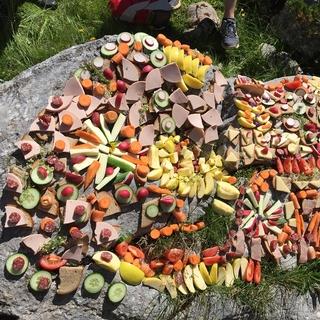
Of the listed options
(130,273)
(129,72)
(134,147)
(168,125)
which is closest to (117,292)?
(130,273)

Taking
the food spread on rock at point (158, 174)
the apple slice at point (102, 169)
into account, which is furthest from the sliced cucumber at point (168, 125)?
the apple slice at point (102, 169)

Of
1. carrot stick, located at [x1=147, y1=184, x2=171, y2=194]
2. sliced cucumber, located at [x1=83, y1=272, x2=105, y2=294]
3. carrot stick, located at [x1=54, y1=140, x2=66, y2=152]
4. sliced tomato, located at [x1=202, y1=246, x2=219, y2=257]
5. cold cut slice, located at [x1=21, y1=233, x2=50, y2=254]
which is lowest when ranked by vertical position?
sliced cucumber, located at [x1=83, y1=272, x2=105, y2=294]

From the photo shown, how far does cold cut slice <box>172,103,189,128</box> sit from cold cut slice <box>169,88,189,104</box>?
40mm

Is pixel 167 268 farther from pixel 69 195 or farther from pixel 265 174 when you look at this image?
pixel 265 174

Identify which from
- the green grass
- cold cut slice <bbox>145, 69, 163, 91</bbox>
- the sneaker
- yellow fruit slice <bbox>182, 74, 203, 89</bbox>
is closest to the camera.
→ cold cut slice <bbox>145, 69, 163, 91</bbox>

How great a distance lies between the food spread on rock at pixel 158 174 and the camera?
3799mm

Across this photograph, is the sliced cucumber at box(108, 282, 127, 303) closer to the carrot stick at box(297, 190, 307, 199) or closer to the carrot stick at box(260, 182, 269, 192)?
the carrot stick at box(260, 182, 269, 192)

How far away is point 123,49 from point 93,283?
1.86m

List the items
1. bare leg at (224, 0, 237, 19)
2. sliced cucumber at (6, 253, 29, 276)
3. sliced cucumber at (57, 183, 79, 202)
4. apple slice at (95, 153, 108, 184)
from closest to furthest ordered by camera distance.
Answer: sliced cucumber at (6, 253, 29, 276)
sliced cucumber at (57, 183, 79, 202)
apple slice at (95, 153, 108, 184)
bare leg at (224, 0, 237, 19)

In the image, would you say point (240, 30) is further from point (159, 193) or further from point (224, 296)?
point (224, 296)

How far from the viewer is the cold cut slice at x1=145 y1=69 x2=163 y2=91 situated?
13.8 ft

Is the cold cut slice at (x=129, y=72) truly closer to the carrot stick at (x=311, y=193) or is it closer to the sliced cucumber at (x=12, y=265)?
the sliced cucumber at (x=12, y=265)

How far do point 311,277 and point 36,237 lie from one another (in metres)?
2.26

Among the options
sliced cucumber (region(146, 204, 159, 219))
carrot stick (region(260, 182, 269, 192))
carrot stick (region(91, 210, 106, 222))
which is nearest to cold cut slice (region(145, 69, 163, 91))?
sliced cucumber (region(146, 204, 159, 219))
